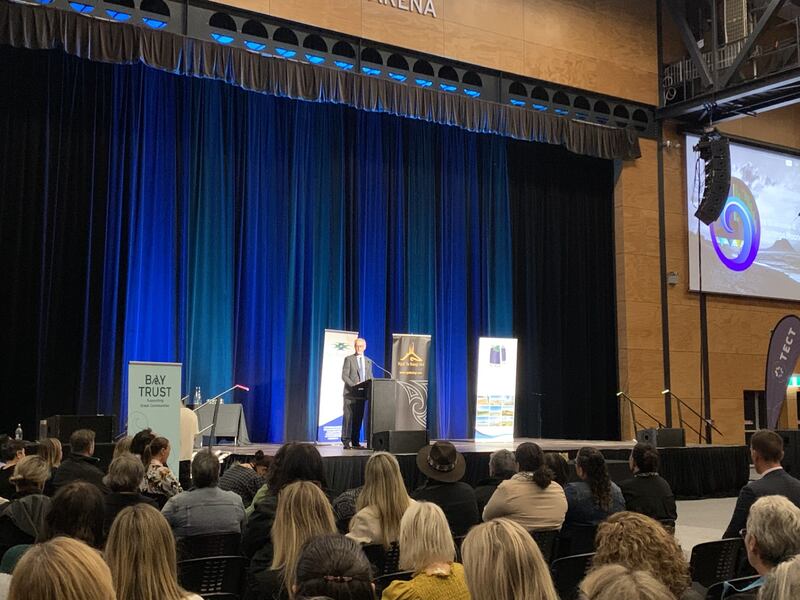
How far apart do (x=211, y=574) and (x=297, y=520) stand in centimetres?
49

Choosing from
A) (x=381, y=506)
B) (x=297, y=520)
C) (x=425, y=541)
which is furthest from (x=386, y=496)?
(x=425, y=541)

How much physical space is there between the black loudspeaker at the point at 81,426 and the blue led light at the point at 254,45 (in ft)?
17.4

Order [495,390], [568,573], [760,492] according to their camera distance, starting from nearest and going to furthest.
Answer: [568,573] → [760,492] → [495,390]

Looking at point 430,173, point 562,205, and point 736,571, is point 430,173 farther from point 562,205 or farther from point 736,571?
point 736,571

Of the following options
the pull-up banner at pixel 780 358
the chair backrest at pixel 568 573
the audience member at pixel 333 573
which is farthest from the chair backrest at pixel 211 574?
the pull-up banner at pixel 780 358

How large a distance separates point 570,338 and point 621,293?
1.16m

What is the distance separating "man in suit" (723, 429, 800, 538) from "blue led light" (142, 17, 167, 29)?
8.41 metres

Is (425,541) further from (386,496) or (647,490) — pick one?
(647,490)

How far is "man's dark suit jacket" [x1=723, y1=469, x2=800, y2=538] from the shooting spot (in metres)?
3.95

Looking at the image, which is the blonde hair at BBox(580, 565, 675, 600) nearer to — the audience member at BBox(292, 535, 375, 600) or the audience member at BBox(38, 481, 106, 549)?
the audience member at BBox(292, 535, 375, 600)

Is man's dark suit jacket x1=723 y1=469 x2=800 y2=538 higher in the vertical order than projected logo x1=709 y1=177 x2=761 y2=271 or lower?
lower

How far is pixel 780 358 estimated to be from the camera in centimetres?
1284

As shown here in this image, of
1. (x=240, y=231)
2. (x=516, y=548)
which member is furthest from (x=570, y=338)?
(x=516, y=548)

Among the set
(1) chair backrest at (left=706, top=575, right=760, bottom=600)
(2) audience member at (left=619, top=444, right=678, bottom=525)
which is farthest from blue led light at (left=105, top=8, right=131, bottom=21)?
(1) chair backrest at (left=706, top=575, right=760, bottom=600)
